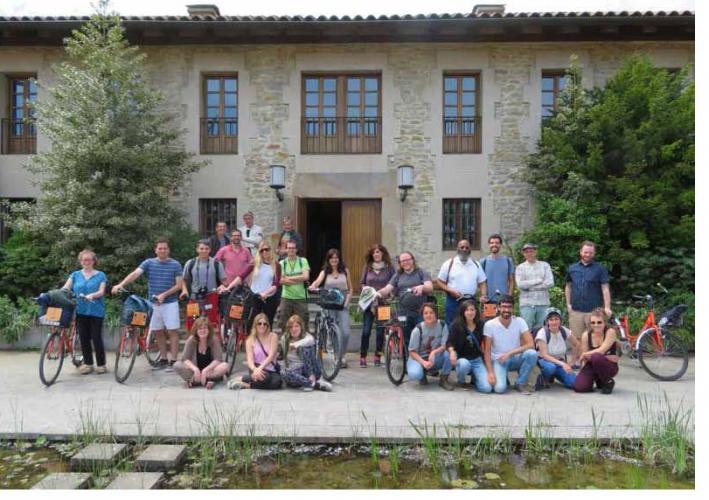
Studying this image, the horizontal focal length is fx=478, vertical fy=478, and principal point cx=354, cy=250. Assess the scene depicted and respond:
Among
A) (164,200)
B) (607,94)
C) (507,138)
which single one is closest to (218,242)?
(164,200)

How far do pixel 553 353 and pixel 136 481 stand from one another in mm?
4882

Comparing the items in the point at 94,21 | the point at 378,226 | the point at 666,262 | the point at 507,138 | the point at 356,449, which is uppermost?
the point at 94,21

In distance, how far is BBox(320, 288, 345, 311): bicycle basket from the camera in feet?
21.3

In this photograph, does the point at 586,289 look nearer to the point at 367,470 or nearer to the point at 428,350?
the point at 428,350

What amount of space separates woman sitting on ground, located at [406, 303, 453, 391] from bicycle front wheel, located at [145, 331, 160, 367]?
11.9ft

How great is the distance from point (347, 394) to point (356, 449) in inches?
59.2

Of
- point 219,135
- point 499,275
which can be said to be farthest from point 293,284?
point 219,135

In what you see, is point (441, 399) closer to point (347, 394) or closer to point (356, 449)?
point (347, 394)

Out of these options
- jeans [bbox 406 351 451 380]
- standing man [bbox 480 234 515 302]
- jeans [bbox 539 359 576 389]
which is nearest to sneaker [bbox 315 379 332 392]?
jeans [bbox 406 351 451 380]

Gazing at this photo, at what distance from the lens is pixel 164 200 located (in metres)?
10.5

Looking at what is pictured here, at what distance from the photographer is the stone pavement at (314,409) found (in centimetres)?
433

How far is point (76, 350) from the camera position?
671 cm

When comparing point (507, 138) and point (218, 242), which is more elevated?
point (507, 138)

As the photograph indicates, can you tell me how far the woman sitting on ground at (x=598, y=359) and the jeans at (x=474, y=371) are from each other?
Result: 110 cm
